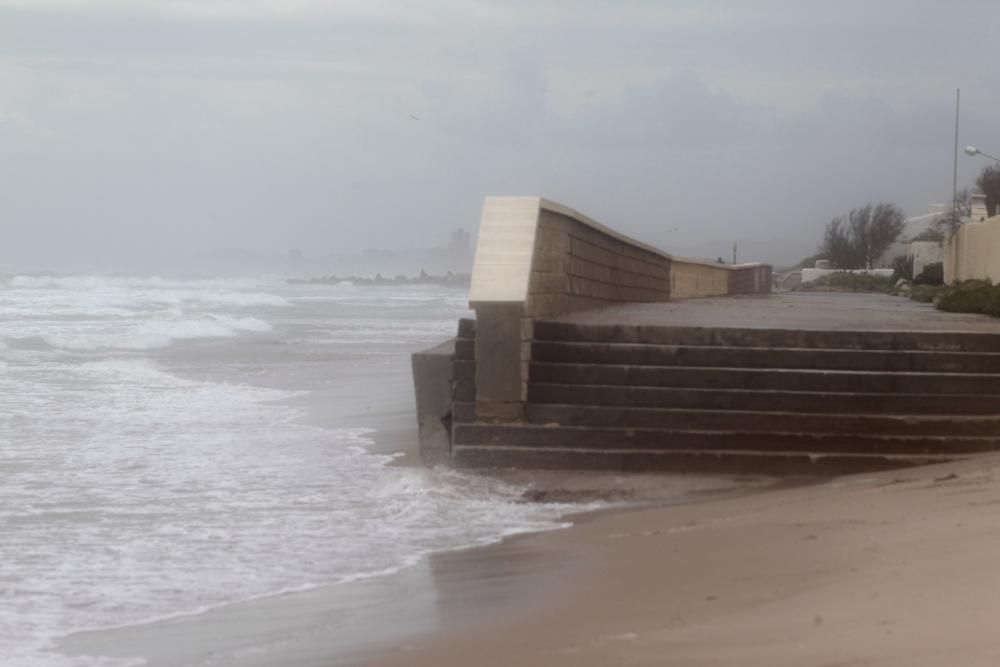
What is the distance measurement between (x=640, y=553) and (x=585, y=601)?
0.97m

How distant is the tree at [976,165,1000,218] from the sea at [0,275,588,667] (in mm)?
45276

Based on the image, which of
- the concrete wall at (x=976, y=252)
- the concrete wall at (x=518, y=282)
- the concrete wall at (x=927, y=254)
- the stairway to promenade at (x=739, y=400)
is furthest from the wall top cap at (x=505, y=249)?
the concrete wall at (x=927, y=254)

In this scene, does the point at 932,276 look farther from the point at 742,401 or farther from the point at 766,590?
the point at 766,590

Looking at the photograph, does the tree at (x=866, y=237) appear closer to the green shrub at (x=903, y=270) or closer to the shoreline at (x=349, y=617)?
the green shrub at (x=903, y=270)

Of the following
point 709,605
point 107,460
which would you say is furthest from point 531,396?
point 709,605

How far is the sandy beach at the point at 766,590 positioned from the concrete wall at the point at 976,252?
2300 cm

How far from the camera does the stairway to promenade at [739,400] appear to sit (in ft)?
28.6

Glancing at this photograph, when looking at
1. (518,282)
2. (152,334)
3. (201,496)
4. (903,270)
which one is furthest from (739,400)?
(903,270)

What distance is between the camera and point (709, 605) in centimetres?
509

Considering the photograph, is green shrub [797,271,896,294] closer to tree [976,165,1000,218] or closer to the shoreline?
tree [976,165,1000,218]

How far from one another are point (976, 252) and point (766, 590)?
99.2ft

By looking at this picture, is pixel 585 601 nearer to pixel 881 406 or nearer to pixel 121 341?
pixel 881 406

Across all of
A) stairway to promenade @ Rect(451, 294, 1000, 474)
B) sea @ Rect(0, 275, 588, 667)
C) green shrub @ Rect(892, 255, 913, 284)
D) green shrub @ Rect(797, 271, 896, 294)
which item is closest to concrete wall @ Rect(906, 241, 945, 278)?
green shrub @ Rect(892, 255, 913, 284)

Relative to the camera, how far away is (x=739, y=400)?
29.8ft
